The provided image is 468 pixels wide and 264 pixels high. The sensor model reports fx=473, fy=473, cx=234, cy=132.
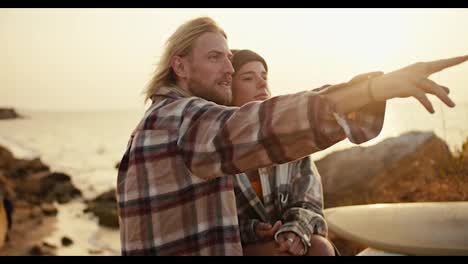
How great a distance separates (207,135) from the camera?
3.80ft

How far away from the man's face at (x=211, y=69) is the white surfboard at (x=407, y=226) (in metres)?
0.79

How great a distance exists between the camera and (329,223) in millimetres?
1960

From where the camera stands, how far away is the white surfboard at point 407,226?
172cm

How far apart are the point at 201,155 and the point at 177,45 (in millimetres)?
570

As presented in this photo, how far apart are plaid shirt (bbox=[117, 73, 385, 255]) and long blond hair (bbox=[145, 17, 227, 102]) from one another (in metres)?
0.16

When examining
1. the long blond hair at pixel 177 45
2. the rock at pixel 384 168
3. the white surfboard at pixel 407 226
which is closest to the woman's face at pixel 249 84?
the long blond hair at pixel 177 45

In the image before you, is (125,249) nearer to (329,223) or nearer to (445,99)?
(329,223)

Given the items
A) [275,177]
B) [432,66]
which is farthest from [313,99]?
[275,177]

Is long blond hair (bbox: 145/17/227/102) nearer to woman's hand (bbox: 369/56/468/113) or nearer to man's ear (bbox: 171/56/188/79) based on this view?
man's ear (bbox: 171/56/188/79)

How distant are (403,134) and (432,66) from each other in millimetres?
4383

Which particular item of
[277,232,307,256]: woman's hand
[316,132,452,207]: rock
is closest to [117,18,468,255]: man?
[277,232,307,256]: woman's hand

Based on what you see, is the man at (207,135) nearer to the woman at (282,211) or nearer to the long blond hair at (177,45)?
the long blond hair at (177,45)

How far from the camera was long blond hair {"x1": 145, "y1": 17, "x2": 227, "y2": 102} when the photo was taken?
159 cm

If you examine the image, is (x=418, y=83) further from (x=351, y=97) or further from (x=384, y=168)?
(x=384, y=168)
